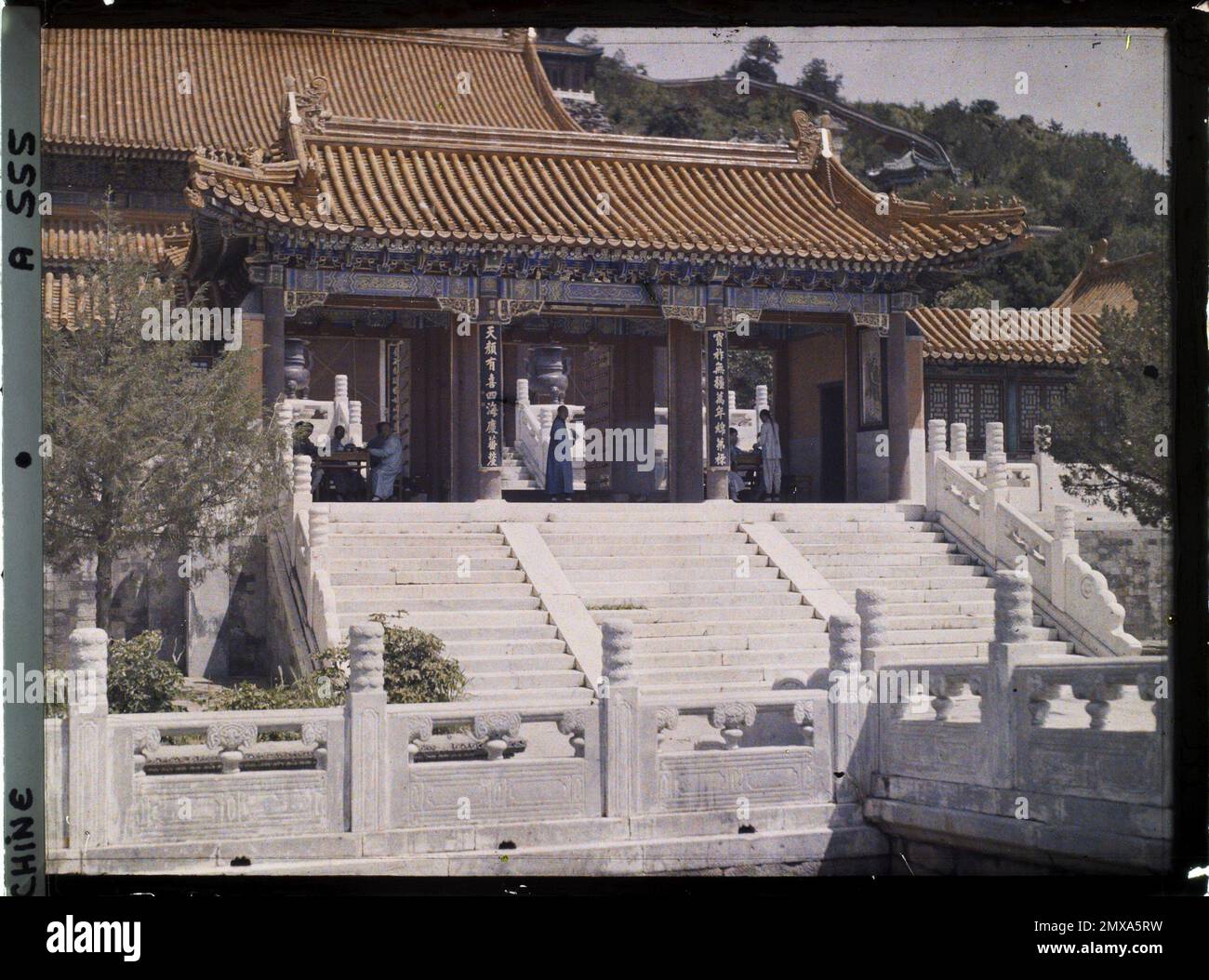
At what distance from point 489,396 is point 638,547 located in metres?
2.75

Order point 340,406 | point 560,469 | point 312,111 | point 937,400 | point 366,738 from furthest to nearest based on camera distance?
point 340,406 < point 937,400 < point 560,469 < point 312,111 < point 366,738

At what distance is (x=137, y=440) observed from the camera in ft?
43.0

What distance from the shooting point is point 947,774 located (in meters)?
9.88

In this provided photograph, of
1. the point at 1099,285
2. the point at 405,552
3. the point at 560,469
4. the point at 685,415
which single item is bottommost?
the point at 405,552

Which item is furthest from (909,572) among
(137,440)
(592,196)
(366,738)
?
(366,738)

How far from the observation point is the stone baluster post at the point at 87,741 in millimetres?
8875

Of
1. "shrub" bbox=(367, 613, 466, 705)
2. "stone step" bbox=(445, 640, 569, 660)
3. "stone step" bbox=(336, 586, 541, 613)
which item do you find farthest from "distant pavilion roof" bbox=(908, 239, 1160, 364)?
"shrub" bbox=(367, 613, 466, 705)

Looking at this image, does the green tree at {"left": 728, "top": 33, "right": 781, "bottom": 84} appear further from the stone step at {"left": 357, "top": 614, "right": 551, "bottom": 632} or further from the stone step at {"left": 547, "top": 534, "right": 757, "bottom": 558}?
the stone step at {"left": 357, "top": 614, "right": 551, "bottom": 632}

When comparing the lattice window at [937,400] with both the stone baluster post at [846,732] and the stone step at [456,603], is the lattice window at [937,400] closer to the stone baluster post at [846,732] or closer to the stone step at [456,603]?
the stone step at [456,603]

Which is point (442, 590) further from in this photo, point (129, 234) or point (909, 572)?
point (129, 234)

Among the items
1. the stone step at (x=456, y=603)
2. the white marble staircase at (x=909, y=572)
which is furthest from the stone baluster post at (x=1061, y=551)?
the stone step at (x=456, y=603)

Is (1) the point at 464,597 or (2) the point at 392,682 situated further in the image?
(1) the point at 464,597

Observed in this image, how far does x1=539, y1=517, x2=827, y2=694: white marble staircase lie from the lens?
1323 centimetres
